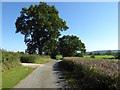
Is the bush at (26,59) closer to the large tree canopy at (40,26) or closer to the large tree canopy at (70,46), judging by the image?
the large tree canopy at (40,26)

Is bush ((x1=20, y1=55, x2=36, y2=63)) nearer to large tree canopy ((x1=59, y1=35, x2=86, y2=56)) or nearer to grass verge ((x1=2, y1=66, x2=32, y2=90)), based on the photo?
grass verge ((x1=2, y1=66, x2=32, y2=90))

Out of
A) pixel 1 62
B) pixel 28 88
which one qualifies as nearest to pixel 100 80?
pixel 28 88

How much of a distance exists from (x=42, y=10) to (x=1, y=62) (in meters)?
44.3

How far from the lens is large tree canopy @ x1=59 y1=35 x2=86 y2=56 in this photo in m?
106

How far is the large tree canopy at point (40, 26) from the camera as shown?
68875mm

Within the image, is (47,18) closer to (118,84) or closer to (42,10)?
(42,10)

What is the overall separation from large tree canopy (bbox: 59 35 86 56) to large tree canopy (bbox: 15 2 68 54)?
32.1 m

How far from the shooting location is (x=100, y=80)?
1153 cm

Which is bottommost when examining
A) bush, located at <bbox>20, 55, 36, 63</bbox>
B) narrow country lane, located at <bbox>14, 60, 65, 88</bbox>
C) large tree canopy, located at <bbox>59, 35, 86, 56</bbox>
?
narrow country lane, located at <bbox>14, 60, 65, 88</bbox>

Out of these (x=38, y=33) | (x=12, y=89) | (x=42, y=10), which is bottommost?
(x=12, y=89)

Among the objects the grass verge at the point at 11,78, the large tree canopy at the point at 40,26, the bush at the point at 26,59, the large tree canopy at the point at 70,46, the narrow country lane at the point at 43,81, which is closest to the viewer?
the narrow country lane at the point at 43,81

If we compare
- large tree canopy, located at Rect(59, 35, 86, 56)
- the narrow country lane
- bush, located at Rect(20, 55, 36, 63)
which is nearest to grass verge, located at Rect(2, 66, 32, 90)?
the narrow country lane

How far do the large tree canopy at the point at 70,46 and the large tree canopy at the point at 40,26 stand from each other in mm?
32124

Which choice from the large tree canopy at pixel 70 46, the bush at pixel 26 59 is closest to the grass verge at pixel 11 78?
the bush at pixel 26 59
